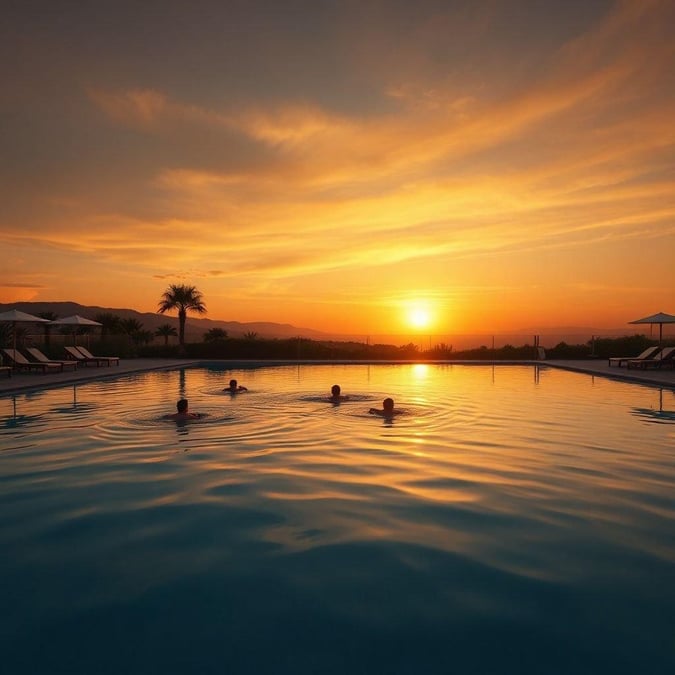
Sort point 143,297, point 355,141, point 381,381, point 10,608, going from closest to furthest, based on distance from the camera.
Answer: point 10,608, point 355,141, point 381,381, point 143,297

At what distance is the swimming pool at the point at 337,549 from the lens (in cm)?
310

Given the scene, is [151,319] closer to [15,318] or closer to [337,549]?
[15,318]

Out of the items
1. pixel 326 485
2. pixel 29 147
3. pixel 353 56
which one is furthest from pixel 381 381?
pixel 29 147

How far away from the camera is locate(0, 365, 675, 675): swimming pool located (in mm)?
3100

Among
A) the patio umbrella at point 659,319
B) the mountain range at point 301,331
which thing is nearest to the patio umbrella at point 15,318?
the mountain range at point 301,331

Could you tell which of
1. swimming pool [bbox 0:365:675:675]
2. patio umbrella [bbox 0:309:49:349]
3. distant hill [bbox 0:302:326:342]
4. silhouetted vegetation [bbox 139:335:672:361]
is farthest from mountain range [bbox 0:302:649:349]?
swimming pool [bbox 0:365:675:675]

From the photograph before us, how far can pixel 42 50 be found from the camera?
1473 centimetres

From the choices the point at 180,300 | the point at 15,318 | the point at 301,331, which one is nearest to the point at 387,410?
the point at 15,318

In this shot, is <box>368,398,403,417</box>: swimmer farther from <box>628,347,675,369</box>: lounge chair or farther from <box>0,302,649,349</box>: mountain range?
<box>0,302,649,349</box>: mountain range

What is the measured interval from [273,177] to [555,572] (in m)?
18.5

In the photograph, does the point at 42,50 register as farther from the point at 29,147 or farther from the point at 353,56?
the point at 353,56

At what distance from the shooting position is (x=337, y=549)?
15.1 ft

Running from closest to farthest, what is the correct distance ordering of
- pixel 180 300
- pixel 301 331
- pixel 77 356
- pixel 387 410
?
pixel 387 410
pixel 77 356
pixel 180 300
pixel 301 331

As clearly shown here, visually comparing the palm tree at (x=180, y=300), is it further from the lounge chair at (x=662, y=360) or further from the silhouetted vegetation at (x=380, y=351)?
the lounge chair at (x=662, y=360)
